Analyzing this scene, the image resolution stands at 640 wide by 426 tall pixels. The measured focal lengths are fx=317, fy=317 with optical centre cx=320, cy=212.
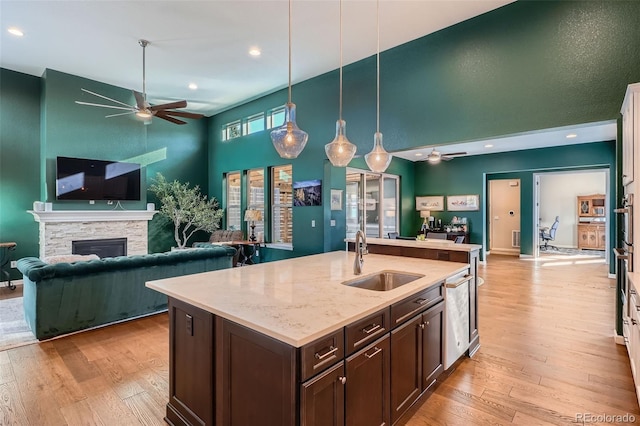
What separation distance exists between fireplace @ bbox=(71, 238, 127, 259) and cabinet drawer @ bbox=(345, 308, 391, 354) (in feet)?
20.9

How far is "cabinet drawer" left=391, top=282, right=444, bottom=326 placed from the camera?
192cm

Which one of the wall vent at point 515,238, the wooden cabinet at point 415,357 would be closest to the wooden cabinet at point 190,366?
the wooden cabinet at point 415,357

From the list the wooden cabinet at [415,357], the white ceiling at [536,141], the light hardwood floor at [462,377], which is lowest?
the light hardwood floor at [462,377]

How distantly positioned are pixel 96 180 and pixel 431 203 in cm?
826

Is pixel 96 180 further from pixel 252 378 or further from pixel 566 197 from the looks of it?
pixel 566 197

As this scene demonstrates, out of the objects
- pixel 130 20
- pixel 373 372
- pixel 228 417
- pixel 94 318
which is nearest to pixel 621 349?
pixel 373 372

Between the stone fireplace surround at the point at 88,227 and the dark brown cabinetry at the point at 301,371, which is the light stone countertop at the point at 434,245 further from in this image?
the stone fireplace surround at the point at 88,227

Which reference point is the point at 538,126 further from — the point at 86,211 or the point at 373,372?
the point at 86,211

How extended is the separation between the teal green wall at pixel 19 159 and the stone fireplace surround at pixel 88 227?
1.06 ft

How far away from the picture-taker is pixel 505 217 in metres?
9.95

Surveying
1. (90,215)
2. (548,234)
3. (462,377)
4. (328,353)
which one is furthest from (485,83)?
(548,234)

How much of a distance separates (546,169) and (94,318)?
952cm

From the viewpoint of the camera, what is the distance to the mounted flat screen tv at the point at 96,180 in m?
5.77

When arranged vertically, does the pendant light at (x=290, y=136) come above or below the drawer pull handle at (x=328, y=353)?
above
